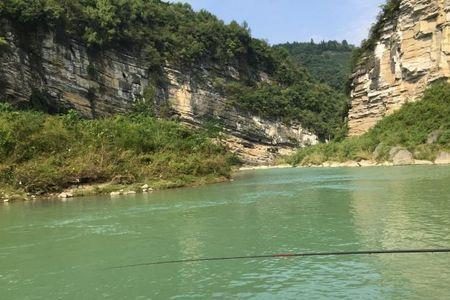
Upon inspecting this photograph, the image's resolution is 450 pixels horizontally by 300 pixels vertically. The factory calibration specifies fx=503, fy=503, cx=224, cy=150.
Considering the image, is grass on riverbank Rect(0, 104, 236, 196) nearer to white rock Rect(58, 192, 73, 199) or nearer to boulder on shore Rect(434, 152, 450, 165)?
white rock Rect(58, 192, 73, 199)

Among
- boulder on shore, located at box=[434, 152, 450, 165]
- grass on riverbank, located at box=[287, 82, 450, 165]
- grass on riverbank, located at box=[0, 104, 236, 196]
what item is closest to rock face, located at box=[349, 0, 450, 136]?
grass on riverbank, located at box=[287, 82, 450, 165]

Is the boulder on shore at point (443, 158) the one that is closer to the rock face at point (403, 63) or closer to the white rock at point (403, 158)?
the white rock at point (403, 158)

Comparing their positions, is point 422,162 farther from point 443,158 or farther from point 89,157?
point 89,157

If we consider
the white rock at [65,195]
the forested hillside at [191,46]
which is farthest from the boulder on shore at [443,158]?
the forested hillside at [191,46]

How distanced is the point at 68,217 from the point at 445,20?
4604cm

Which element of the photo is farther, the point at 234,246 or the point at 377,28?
the point at 377,28

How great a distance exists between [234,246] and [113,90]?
55999mm

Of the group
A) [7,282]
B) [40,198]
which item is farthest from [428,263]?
[40,198]

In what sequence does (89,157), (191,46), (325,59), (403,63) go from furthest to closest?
(325,59)
(191,46)
(403,63)
(89,157)

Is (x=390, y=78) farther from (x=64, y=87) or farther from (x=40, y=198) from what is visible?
(x=40, y=198)

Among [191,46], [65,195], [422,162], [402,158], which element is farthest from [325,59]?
[65,195]

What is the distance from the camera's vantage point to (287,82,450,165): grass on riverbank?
4384 cm

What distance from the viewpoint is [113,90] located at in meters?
64.7

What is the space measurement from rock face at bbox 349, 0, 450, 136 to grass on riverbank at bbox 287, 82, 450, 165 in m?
2.60
